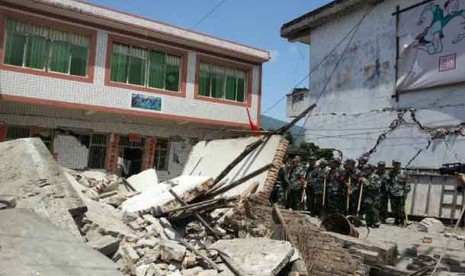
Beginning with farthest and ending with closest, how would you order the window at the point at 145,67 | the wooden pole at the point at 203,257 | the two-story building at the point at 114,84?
the window at the point at 145,67
the two-story building at the point at 114,84
the wooden pole at the point at 203,257

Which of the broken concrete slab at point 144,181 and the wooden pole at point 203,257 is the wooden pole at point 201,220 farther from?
the broken concrete slab at point 144,181

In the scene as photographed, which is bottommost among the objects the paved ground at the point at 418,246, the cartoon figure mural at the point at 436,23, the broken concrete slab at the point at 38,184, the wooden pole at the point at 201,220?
Answer: the paved ground at the point at 418,246

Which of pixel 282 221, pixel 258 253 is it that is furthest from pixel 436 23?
pixel 258 253

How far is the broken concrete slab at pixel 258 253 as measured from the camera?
20.2ft

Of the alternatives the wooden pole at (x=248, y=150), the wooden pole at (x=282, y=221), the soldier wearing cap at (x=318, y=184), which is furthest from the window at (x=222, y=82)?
the wooden pole at (x=282, y=221)

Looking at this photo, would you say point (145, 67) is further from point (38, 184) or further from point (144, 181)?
point (38, 184)

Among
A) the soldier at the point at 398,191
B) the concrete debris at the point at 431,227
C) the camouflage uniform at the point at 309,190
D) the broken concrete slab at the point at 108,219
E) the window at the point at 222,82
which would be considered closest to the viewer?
the broken concrete slab at the point at 108,219

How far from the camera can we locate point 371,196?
11148 millimetres

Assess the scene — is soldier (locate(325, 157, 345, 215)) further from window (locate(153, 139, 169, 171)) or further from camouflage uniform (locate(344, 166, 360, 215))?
window (locate(153, 139, 169, 171))

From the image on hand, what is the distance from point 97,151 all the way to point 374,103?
32.6ft

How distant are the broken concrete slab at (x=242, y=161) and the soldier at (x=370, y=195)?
374 cm

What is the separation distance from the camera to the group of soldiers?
36.7ft

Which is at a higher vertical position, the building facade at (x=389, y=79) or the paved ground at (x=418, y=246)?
the building facade at (x=389, y=79)

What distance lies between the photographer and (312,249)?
7.18 meters
